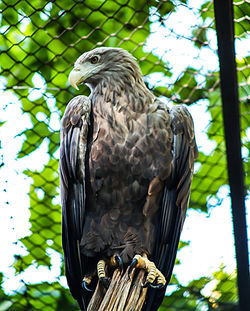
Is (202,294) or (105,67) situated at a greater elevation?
(105,67)

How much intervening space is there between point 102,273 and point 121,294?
0.29 metres

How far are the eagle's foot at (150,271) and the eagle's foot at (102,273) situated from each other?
160 mm

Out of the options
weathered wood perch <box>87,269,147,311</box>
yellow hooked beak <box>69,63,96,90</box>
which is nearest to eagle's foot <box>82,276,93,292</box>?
weathered wood perch <box>87,269,147,311</box>

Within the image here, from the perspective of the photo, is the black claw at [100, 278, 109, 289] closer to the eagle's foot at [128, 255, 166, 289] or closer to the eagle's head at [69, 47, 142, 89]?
the eagle's foot at [128, 255, 166, 289]

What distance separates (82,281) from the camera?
265 cm

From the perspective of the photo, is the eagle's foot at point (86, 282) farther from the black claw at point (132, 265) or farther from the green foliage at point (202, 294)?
the green foliage at point (202, 294)

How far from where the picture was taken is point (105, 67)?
2.93 meters

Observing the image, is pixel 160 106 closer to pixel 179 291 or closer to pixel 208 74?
pixel 208 74

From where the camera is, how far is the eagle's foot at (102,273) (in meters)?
2.50

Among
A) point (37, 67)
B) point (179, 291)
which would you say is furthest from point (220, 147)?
point (37, 67)

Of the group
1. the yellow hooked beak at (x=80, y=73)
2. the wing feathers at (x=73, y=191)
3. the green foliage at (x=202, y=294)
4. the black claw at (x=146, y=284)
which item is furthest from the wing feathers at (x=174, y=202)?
the green foliage at (x=202, y=294)

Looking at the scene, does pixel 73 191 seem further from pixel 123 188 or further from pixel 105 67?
pixel 105 67

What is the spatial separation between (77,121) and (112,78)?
14.5 inches

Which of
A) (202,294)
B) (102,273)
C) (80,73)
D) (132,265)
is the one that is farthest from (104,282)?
(202,294)
